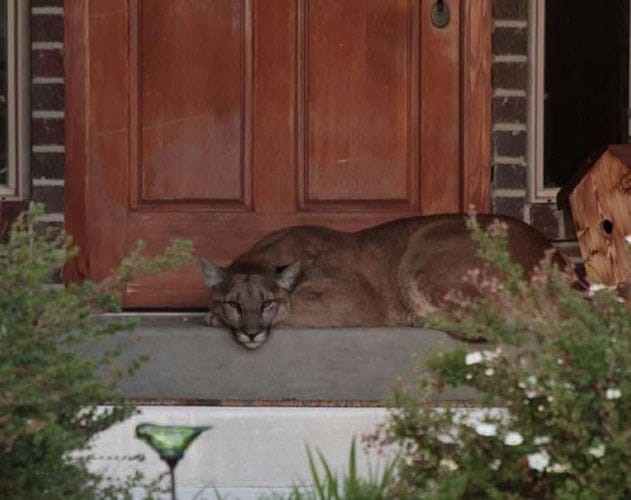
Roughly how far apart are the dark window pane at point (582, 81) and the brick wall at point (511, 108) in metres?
0.13

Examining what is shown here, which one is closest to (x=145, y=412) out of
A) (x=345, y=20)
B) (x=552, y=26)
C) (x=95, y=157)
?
(x=95, y=157)

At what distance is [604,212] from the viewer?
7137mm

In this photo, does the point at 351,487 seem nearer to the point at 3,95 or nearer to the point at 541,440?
the point at 541,440

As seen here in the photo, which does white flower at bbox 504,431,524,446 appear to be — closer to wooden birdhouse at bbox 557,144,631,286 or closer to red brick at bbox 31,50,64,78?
wooden birdhouse at bbox 557,144,631,286

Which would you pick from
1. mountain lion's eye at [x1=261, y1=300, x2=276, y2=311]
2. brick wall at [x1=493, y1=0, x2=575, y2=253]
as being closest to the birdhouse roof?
brick wall at [x1=493, y1=0, x2=575, y2=253]

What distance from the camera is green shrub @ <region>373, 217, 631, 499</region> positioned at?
14.9ft

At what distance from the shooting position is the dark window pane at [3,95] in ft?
25.9

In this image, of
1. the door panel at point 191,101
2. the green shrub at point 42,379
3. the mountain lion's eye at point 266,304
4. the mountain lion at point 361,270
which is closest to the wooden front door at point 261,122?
the door panel at point 191,101

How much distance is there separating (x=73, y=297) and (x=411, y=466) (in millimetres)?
1081

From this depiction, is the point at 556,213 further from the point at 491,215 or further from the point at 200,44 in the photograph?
the point at 200,44

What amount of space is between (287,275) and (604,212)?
1.32 meters

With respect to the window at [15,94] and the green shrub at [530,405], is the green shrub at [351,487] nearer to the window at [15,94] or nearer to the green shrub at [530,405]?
the green shrub at [530,405]

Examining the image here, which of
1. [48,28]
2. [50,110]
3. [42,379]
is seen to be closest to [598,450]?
[42,379]

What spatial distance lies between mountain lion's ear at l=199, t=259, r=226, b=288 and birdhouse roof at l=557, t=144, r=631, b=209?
149 centimetres
